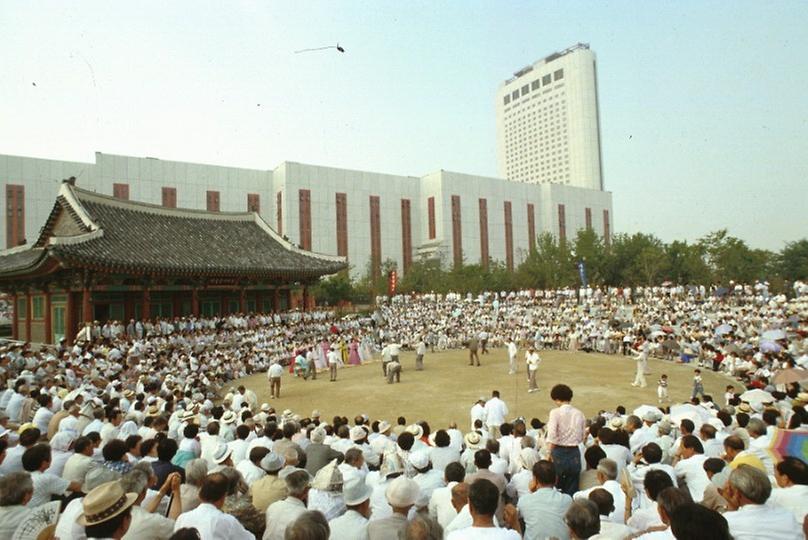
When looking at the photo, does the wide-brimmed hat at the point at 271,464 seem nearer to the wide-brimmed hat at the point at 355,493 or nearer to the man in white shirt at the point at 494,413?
the wide-brimmed hat at the point at 355,493

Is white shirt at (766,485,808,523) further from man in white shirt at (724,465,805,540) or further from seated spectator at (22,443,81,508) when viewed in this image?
seated spectator at (22,443,81,508)

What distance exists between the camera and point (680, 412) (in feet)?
27.8

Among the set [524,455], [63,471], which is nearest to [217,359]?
[63,471]

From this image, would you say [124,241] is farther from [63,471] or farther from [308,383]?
[63,471]

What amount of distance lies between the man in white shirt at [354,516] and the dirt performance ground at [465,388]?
342 inches

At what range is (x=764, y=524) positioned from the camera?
126 inches

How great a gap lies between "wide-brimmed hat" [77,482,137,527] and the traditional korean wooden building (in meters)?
19.7

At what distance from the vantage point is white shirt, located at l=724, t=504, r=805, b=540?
3.16m

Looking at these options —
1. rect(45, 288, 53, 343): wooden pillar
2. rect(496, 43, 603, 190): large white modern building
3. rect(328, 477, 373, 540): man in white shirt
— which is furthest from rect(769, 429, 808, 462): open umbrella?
rect(496, 43, 603, 190): large white modern building

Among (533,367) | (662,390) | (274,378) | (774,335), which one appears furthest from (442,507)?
(774,335)

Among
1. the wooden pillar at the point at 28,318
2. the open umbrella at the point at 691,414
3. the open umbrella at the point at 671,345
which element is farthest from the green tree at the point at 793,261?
the wooden pillar at the point at 28,318

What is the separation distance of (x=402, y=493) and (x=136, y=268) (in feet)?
72.4

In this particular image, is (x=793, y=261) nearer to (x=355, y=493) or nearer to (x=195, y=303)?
(x=195, y=303)

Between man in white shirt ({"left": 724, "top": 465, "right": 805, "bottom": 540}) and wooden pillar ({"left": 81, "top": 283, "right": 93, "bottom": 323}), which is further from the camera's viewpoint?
wooden pillar ({"left": 81, "top": 283, "right": 93, "bottom": 323})
